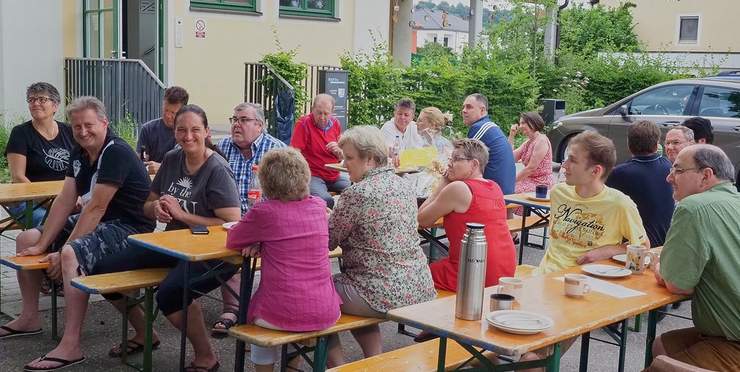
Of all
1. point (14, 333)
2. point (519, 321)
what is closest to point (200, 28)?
point (14, 333)

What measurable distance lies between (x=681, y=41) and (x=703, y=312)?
37271mm

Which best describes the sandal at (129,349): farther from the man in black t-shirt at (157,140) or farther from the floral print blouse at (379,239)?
the man in black t-shirt at (157,140)

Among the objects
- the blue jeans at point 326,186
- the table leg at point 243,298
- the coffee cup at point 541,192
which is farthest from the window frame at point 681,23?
the table leg at point 243,298

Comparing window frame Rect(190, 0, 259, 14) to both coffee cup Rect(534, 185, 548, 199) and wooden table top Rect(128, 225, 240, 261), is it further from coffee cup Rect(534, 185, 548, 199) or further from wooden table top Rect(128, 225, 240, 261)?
wooden table top Rect(128, 225, 240, 261)

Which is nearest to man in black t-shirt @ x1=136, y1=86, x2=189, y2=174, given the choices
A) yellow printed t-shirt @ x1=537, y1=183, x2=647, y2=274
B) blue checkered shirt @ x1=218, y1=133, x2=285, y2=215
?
blue checkered shirt @ x1=218, y1=133, x2=285, y2=215

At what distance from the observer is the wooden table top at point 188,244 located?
14.8 ft

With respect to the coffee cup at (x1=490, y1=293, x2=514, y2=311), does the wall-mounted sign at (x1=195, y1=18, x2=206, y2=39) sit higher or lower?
higher

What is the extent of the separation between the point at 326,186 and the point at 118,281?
4.06m

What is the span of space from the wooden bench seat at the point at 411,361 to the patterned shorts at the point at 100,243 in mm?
1895

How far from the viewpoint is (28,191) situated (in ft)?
20.2

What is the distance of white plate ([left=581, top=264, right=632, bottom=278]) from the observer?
14.6ft

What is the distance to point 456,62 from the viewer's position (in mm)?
18094

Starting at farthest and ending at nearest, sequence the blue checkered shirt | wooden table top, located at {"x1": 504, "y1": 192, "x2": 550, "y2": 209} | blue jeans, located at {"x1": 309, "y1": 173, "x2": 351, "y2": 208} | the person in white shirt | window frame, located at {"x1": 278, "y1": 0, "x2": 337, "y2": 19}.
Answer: window frame, located at {"x1": 278, "y1": 0, "x2": 337, "y2": 19} → the person in white shirt → blue jeans, located at {"x1": 309, "y1": 173, "x2": 351, "y2": 208} → wooden table top, located at {"x1": 504, "y1": 192, "x2": 550, "y2": 209} → the blue checkered shirt

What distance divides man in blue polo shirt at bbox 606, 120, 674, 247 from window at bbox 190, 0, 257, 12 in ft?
34.1
